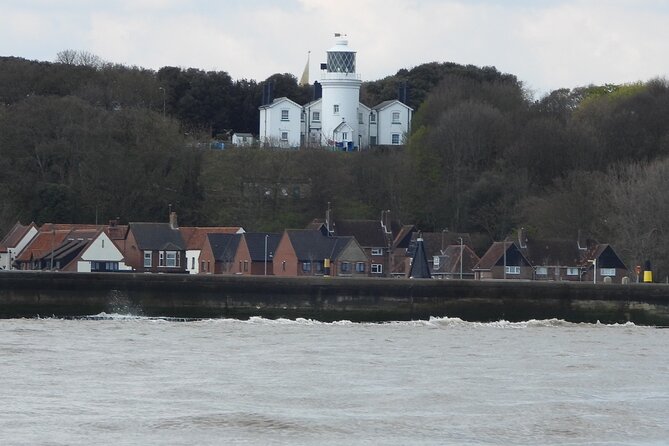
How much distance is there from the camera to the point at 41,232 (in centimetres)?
6831

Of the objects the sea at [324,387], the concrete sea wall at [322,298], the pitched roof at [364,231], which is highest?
the pitched roof at [364,231]

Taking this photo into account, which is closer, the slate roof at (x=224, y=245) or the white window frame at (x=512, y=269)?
the white window frame at (x=512, y=269)

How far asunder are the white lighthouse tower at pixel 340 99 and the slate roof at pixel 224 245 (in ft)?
74.5

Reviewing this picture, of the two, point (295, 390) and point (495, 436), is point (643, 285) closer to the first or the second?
point (295, 390)

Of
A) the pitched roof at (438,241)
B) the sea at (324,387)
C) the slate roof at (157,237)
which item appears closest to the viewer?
the sea at (324,387)

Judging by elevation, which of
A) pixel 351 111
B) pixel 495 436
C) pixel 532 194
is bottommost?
pixel 495 436

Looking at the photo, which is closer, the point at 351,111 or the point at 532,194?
the point at 532,194

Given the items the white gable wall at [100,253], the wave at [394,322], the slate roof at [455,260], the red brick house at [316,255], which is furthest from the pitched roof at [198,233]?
the wave at [394,322]

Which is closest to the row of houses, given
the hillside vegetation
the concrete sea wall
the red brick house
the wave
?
the red brick house

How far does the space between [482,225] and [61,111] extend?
71.8 feet

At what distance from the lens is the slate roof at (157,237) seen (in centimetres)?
6838

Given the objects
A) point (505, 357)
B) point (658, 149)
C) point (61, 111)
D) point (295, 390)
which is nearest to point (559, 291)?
point (505, 357)

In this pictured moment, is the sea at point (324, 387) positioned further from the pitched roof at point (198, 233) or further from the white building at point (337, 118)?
the white building at point (337, 118)

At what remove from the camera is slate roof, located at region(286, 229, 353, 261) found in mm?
63219
